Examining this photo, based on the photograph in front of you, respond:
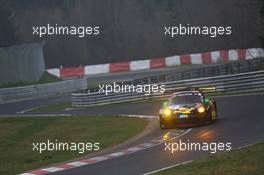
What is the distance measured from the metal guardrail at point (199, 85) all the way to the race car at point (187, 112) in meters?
8.66

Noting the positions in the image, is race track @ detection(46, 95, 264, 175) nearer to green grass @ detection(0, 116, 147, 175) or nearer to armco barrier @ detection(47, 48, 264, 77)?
green grass @ detection(0, 116, 147, 175)

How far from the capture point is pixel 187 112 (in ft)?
65.8

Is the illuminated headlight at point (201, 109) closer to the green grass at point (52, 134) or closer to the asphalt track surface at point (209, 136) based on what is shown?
the asphalt track surface at point (209, 136)

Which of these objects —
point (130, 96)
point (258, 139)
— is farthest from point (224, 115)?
point (130, 96)

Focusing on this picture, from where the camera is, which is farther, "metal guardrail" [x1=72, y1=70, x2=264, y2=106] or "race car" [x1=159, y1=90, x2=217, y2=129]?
"metal guardrail" [x1=72, y1=70, x2=264, y2=106]

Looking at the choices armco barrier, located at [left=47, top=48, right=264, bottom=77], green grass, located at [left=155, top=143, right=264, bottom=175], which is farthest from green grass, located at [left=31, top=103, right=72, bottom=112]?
green grass, located at [left=155, top=143, right=264, bottom=175]

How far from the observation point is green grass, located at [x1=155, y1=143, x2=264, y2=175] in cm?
1116

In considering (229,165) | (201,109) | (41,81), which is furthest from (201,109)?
(41,81)

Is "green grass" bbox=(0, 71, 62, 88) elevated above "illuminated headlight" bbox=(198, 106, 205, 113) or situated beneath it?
elevated above

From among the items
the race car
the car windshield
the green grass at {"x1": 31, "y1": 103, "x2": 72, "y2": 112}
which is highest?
the car windshield

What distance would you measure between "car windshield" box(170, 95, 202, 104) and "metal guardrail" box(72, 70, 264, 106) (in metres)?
8.43

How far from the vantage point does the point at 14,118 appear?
32031 millimetres

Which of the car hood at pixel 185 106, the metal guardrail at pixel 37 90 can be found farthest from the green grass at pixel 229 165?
the metal guardrail at pixel 37 90

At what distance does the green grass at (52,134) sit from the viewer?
17984 mm
